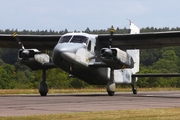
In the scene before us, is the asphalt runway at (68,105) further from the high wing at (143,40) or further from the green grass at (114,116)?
the high wing at (143,40)

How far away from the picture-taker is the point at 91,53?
35469 mm

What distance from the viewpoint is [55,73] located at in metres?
91.0

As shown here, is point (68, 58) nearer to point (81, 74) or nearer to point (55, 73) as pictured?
point (81, 74)

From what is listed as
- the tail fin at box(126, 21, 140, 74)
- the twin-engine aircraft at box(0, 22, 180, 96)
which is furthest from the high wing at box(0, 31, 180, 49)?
the tail fin at box(126, 21, 140, 74)

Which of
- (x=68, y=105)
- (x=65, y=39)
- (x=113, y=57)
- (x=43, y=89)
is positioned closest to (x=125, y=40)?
(x=113, y=57)

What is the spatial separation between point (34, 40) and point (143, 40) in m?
8.83

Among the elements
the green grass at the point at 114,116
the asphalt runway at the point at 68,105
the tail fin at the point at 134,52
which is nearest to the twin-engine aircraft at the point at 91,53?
the tail fin at the point at 134,52

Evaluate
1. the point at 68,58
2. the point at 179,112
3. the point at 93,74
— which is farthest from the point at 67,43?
the point at 179,112

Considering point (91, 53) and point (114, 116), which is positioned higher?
point (91, 53)

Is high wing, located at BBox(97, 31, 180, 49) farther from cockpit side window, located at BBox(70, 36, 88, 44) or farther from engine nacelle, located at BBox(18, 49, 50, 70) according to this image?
engine nacelle, located at BBox(18, 49, 50, 70)

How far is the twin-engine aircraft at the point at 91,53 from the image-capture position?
33094mm

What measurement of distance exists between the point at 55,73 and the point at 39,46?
5056 centimetres

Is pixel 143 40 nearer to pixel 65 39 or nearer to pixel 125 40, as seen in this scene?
pixel 125 40

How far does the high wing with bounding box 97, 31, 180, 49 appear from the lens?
35.2m
